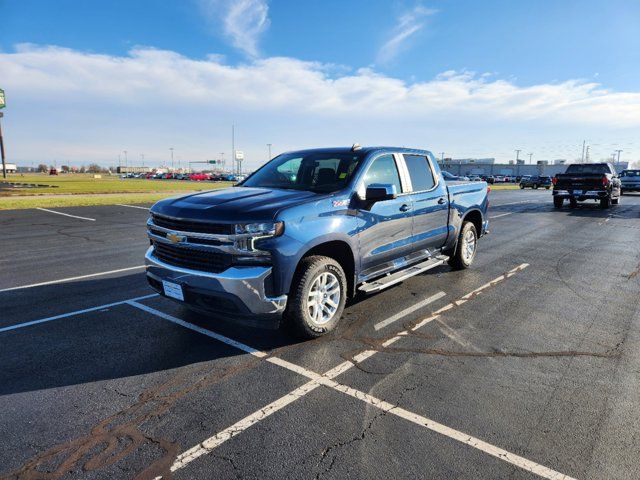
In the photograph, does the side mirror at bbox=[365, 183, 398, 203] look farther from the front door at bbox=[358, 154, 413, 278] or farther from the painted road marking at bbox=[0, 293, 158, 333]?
the painted road marking at bbox=[0, 293, 158, 333]

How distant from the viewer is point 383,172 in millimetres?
5215

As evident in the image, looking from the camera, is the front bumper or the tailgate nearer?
the front bumper

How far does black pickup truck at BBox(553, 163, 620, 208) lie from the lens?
19.1 metres

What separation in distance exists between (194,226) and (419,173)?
11.0 feet

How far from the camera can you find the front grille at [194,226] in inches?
150

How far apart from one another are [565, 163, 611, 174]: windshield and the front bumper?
67.4ft

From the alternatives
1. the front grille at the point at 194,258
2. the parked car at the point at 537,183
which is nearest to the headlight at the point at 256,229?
the front grille at the point at 194,258

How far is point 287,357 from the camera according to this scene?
399 cm

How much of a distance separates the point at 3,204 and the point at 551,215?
74.4 ft

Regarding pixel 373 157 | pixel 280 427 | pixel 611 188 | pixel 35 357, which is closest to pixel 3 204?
pixel 35 357

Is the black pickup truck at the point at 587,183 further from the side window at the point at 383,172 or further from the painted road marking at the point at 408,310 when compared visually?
the side window at the point at 383,172

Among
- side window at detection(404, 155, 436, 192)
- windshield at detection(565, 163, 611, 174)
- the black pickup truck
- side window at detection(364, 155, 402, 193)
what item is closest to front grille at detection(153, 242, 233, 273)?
side window at detection(364, 155, 402, 193)

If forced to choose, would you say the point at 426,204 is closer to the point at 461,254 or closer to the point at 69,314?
the point at 461,254

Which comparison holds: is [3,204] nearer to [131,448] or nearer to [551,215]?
[131,448]
